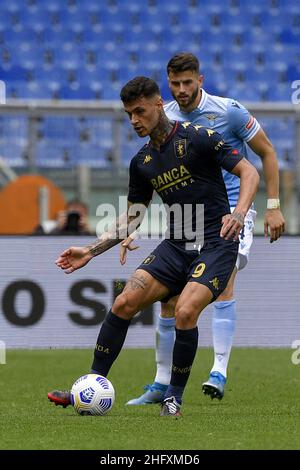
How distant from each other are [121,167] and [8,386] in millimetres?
6832

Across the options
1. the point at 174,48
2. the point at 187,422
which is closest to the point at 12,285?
the point at 187,422

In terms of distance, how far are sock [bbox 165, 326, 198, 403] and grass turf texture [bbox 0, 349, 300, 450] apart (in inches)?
7.5

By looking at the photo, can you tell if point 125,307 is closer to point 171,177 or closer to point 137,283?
point 137,283

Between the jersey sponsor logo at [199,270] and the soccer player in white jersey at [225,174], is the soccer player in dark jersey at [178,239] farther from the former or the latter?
the soccer player in white jersey at [225,174]

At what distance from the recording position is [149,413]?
22.1ft

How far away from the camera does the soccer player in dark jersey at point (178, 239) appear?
20.8 ft

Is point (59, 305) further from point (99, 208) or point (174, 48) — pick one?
point (174, 48)

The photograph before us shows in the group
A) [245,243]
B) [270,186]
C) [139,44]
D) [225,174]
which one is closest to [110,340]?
[270,186]

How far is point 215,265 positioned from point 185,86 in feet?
5.60

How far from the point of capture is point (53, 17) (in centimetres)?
2025

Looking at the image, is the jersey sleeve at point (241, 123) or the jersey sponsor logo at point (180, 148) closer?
the jersey sponsor logo at point (180, 148)

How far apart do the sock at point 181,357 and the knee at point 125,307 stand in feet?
1.04

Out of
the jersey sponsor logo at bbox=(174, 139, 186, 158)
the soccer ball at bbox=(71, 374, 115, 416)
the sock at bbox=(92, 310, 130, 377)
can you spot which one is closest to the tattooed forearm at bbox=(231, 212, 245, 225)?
the jersey sponsor logo at bbox=(174, 139, 186, 158)

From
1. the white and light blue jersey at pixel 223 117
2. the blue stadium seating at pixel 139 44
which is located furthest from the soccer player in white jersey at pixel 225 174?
the blue stadium seating at pixel 139 44
